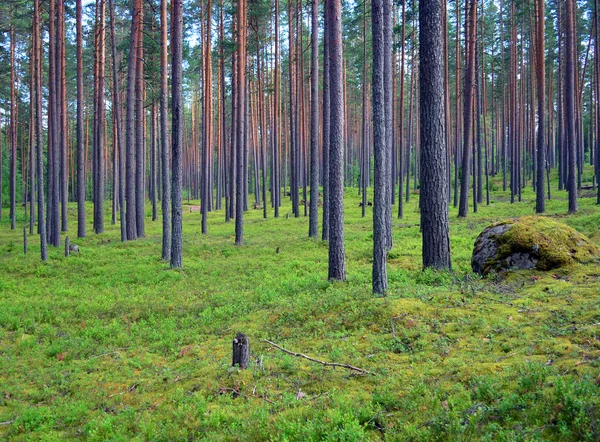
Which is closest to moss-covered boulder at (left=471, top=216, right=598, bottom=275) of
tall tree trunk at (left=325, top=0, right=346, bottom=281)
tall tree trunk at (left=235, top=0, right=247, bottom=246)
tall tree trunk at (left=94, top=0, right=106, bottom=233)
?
tall tree trunk at (left=325, top=0, right=346, bottom=281)

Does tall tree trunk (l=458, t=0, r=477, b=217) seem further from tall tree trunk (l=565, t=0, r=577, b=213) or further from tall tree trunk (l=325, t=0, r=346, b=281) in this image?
tall tree trunk (l=325, t=0, r=346, b=281)

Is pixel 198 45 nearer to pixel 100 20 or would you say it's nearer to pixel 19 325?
pixel 100 20

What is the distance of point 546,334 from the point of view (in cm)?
563

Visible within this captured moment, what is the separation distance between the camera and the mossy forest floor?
160 inches

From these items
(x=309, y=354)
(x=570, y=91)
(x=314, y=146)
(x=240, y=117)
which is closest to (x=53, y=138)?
(x=240, y=117)

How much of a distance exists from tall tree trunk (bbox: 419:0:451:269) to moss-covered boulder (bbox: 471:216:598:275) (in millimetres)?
1022

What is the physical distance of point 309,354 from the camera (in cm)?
670

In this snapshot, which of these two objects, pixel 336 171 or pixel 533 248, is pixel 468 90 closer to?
pixel 336 171

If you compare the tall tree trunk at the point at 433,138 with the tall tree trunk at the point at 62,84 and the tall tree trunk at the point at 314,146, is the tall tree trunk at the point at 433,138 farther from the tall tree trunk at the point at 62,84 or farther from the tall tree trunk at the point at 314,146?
Result: the tall tree trunk at the point at 62,84

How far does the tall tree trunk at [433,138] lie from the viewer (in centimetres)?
956

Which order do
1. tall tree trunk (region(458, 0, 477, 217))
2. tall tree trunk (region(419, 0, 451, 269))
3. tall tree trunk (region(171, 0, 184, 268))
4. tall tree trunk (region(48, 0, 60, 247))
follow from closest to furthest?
tall tree trunk (region(419, 0, 451, 269)) < tall tree trunk (region(171, 0, 184, 268)) < tall tree trunk (region(48, 0, 60, 247)) < tall tree trunk (region(458, 0, 477, 217))

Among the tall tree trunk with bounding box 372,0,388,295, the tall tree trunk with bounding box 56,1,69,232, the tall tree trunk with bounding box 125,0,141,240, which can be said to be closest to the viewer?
the tall tree trunk with bounding box 372,0,388,295

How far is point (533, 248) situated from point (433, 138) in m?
3.17

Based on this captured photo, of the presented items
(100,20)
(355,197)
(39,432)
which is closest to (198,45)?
(100,20)
